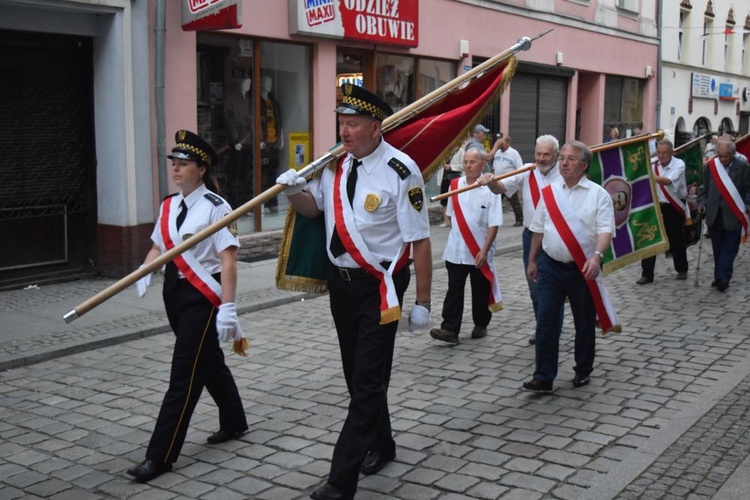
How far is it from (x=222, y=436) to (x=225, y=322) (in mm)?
1028

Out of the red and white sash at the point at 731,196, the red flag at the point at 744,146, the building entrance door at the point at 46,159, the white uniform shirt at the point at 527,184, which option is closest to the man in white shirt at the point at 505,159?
the red flag at the point at 744,146

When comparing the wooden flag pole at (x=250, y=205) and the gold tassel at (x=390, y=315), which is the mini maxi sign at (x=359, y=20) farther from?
the gold tassel at (x=390, y=315)

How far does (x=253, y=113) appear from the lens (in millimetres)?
13547

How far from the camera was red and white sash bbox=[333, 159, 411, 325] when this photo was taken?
472cm

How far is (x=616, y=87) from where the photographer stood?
2514 cm

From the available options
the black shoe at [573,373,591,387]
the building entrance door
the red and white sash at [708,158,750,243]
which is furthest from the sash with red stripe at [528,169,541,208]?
the building entrance door

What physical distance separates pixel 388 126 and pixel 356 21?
9.74 metres

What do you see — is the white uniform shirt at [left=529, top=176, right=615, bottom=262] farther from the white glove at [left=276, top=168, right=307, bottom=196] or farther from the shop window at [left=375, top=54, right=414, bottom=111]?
the shop window at [left=375, top=54, right=414, bottom=111]

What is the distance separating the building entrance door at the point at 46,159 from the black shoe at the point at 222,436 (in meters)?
5.98

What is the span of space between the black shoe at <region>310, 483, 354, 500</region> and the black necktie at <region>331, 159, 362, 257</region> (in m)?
1.17

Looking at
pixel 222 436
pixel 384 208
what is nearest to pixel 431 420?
pixel 222 436

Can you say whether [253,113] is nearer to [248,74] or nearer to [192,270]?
[248,74]

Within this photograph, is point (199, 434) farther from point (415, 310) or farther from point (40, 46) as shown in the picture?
point (40, 46)

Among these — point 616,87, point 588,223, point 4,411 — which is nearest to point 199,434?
point 4,411
